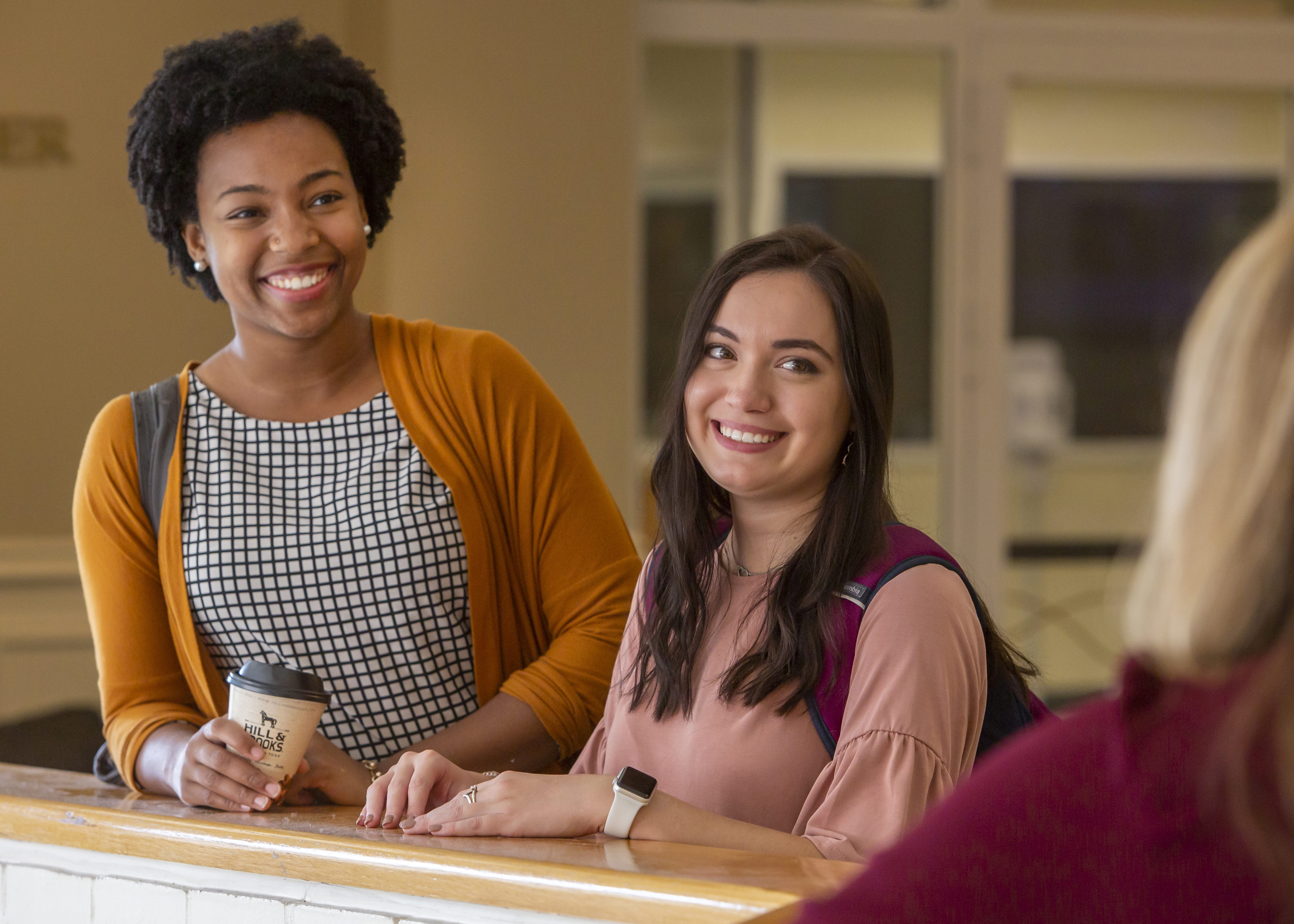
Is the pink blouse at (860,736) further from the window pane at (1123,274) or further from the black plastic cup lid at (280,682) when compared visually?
the window pane at (1123,274)

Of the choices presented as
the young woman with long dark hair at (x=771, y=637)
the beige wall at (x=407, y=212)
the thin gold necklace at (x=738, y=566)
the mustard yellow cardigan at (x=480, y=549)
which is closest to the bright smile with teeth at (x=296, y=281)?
the mustard yellow cardigan at (x=480, y=549)

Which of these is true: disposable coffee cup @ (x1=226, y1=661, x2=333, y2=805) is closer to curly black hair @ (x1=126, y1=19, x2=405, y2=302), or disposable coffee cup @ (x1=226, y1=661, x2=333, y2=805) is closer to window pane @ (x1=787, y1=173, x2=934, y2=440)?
curly black hair @ (x1=126, y1=19, x2=405, y2=302)

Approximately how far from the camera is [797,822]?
1230mm

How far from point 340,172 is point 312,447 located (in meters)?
0.34

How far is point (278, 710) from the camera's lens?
53.3 inches

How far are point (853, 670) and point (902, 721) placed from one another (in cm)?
9

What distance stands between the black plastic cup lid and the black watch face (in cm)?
34

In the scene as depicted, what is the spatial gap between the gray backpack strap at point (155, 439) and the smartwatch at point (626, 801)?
0.75 meters

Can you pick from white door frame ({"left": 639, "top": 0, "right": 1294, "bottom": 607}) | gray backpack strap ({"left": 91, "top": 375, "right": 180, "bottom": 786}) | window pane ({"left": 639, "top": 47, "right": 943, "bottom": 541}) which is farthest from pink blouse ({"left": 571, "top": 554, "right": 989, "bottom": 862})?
white door frame ({"left": 639, "top": 0, "right": 1294, "bottom": 607})

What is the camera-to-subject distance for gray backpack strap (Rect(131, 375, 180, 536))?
1.66 m

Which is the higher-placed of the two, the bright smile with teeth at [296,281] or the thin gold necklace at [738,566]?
the bright smile with teeth at [296,281]

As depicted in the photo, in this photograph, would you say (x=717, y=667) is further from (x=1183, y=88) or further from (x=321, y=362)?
(x=1183, y=88)

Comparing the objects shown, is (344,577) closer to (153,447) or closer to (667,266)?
(153,447)

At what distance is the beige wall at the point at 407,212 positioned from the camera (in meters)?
3.90
